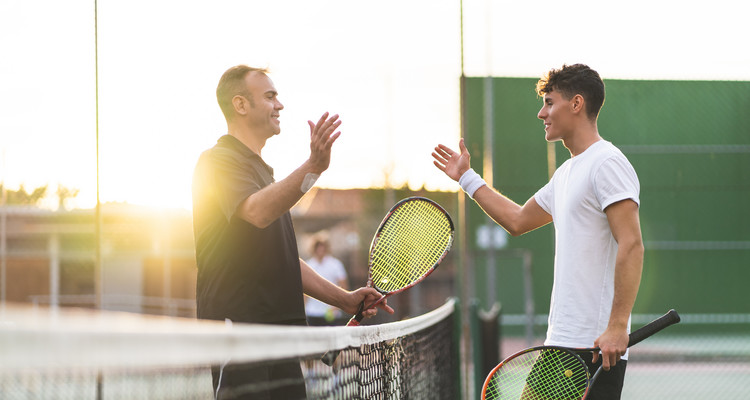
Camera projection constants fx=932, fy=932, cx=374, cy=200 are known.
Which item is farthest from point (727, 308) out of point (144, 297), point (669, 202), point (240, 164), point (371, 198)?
point (371, 198)

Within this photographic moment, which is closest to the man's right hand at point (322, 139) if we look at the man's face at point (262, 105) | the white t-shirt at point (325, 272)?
the man's face at point (262, 105)

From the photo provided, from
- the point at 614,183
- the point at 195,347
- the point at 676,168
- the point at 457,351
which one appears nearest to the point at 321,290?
the point at 614,183

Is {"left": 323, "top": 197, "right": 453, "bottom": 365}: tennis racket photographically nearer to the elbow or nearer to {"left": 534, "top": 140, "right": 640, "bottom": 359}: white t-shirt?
{"left": 534, "top": 140, "right": 640, "bottom": 359}: white t-shirt

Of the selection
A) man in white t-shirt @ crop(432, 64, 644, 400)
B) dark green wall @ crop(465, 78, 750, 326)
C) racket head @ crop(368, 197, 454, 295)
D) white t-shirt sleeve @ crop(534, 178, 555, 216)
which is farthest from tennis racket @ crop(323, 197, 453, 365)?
dark green wall @ crop(465, 78, 750, 326)

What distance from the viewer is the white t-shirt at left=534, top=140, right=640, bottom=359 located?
2.51 metres

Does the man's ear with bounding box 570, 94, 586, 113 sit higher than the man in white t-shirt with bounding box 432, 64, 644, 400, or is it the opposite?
the man's ear with bounding box 570, 94, 586, 113

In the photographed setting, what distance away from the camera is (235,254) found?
251 centimetres

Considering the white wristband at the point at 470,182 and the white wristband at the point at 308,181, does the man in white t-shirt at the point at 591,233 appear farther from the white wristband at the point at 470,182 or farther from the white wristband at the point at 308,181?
the white wristband at the point at 308,181

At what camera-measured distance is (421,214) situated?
10.6 feet

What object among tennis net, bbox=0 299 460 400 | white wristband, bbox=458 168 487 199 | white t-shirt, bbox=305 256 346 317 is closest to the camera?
tennis net, bbox=0 299 460 400

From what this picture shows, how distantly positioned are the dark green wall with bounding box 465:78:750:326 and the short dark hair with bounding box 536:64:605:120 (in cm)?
667

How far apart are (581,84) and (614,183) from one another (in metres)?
0.38

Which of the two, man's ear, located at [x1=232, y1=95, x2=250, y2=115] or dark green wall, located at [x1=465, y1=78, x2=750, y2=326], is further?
dark green wall, located at [x1=465, y1=78, x2=750, y2=326]

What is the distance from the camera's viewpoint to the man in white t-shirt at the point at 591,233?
2434 mm
